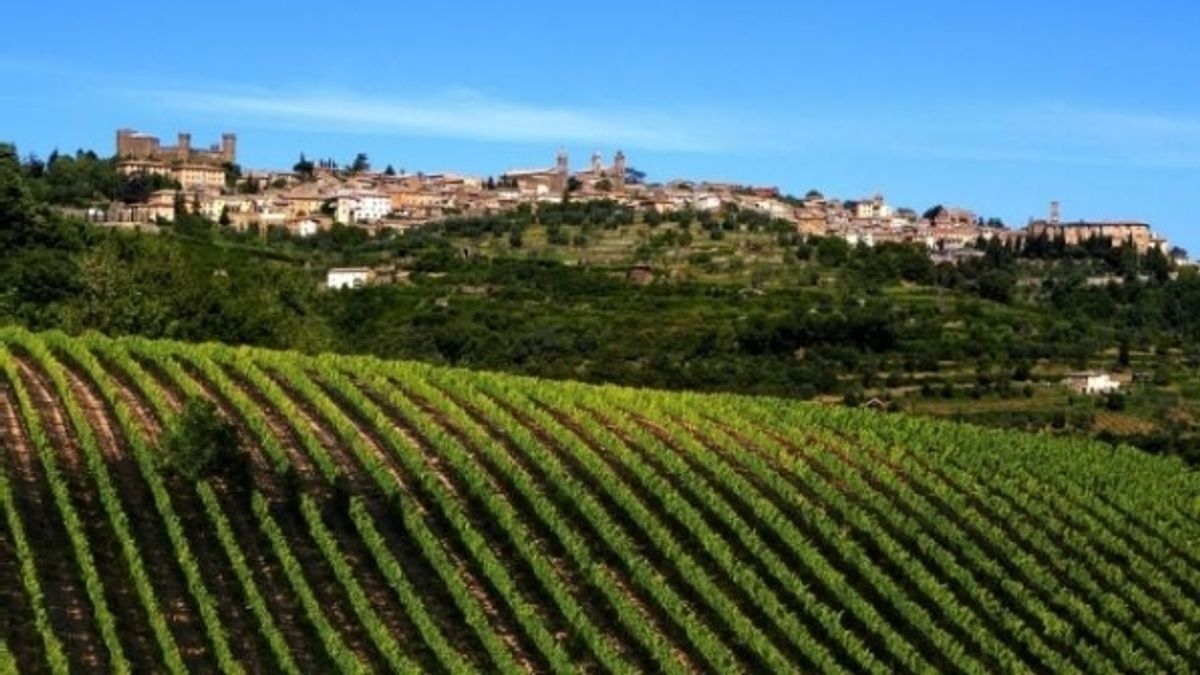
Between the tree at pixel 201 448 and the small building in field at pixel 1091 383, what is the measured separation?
150 feet

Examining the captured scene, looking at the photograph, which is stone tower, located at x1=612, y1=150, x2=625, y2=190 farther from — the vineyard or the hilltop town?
the vineyard

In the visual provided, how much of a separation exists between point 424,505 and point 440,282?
223 ft

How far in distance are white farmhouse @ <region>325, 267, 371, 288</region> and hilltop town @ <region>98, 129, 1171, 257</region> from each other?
18.7 meters

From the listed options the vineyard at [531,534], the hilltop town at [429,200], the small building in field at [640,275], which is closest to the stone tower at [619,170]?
the hilltop town at [429,200]

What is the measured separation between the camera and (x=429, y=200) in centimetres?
15538

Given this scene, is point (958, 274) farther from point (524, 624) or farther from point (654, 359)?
point (524, 624)

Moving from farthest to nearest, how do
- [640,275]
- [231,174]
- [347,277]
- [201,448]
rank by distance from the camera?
[231,174]
[347,277]
[640,275]
[201,448]

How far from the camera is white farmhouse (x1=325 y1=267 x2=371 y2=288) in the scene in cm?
9744

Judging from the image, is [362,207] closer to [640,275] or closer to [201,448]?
[640,275]

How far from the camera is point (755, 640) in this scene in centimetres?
2427

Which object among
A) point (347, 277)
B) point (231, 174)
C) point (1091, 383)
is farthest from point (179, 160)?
point (1091, 383)

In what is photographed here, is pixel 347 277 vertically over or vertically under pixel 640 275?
under

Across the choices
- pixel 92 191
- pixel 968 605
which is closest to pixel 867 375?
pixel 968 605

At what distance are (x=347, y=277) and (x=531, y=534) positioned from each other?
240ft
